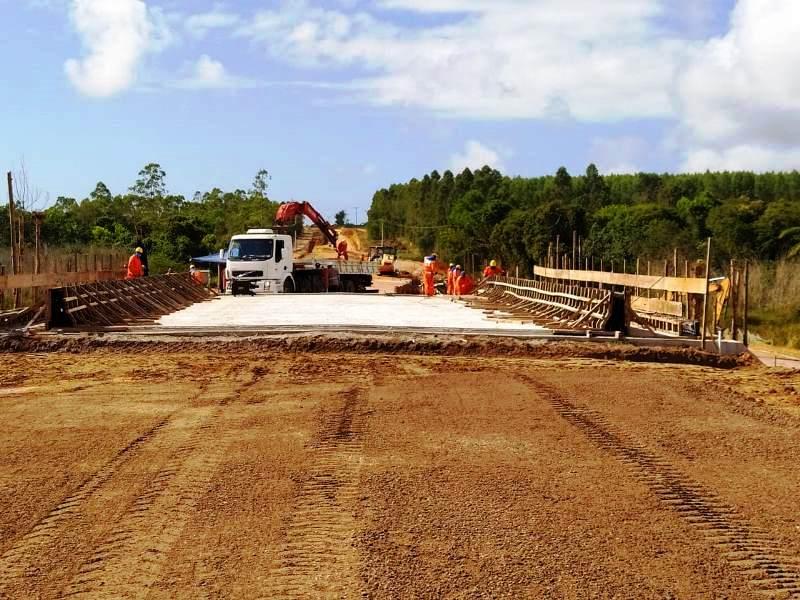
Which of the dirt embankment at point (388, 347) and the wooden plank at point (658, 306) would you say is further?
the wooden plank at point (658, 306)

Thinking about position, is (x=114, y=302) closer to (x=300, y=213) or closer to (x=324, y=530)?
(x=324, y=530)

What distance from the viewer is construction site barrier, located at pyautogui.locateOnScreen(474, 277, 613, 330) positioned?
18.2m

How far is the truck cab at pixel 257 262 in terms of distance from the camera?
31.5 meters

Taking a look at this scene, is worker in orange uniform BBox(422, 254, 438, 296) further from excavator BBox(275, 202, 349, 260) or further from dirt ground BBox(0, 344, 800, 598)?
dirt ground BBox(0, 344, 800, 598)

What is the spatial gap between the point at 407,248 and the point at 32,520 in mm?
102715

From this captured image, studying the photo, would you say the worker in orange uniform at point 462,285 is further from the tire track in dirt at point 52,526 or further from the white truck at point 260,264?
the tire track in dirt at point 52,526

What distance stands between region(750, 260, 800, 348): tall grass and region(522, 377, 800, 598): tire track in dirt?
1980 cm

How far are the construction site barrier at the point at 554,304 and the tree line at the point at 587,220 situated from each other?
44.8 feet

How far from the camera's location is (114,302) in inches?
804

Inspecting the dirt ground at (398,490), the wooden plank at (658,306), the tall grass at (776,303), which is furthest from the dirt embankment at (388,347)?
the tall grass at (776,303)

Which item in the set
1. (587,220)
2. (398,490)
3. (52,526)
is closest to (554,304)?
(398,490)

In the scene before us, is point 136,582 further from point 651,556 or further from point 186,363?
point 186,363

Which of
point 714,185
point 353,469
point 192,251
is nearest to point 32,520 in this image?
point 353,469

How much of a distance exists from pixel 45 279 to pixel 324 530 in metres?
17.5
